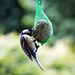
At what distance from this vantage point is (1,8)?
5.82 metres

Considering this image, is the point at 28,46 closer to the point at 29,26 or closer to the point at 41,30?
the point at 41,30

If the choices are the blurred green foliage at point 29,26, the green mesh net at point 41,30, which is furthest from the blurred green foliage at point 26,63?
the green mesh net at point 41,30

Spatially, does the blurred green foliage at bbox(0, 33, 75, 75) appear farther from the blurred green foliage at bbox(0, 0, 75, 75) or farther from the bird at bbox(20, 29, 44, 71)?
the bird at bbox(20, 29, 44, 71)

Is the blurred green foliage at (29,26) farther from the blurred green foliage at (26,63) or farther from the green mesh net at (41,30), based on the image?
the green mesh net at (41,30)

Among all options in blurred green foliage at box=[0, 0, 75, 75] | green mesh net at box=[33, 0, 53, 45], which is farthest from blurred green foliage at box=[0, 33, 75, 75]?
green mesh net at box=[33, 0, 53, 45]

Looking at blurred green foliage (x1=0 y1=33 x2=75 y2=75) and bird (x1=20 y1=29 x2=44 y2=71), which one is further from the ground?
blurred green foliage (x1=0 y1=33 x2=75 y2=75)

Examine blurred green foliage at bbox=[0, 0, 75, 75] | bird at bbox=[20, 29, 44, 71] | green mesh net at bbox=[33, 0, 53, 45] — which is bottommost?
bird at bbox=[20, 29, 44, 71]

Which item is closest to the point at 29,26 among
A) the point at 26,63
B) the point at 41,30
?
the point at 26,63

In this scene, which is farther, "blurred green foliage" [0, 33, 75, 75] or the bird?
"blurred green foliage" [0, 33, 75, 75]

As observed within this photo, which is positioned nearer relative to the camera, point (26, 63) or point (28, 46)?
point (28, 46)

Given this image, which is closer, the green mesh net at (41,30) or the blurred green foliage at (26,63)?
the green mesh net at (41,30)

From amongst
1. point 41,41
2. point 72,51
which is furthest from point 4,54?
point 41,41

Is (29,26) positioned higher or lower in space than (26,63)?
higher

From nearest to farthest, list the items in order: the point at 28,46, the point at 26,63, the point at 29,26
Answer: the point at 28,46
the point at 26,63
the point at 29,26
